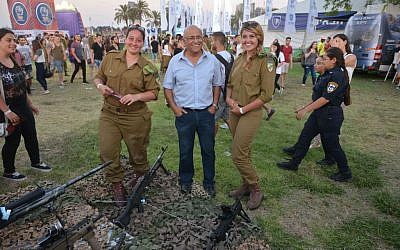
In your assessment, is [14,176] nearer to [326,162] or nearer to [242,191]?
[242,191]

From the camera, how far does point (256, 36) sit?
306 cm

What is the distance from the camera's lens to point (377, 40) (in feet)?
42.7

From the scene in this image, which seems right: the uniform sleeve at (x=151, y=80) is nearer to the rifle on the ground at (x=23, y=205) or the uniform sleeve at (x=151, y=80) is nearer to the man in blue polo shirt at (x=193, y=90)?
the man in blue polo shirt at (x=193, y=90)

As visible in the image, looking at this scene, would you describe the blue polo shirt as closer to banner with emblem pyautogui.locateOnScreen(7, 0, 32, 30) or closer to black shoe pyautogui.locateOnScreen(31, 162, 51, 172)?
black shoe pyautogui.locateOnScreen(31, 162, 51, 172)

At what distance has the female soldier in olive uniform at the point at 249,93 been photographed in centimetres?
310

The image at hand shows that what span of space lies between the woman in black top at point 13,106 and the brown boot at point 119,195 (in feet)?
4.70

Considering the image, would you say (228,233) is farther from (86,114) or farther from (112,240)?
(86,114)

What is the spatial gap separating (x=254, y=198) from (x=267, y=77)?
4.58 feet

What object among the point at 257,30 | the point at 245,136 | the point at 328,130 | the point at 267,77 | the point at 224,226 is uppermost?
the point at 257,30

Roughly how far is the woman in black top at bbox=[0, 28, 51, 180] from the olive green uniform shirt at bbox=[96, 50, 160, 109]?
122cm

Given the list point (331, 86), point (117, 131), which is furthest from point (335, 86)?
point (117, 131)

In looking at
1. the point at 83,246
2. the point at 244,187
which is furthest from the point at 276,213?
the point at 83,246

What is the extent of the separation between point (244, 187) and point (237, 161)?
1.60 feet

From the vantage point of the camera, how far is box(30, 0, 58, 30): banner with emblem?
749 inches
